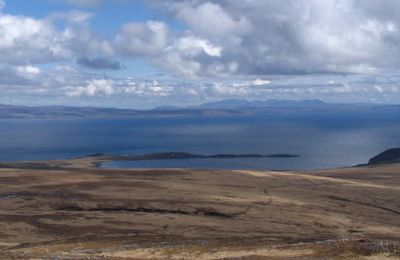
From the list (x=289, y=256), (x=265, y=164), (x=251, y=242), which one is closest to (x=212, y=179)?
(x=251, y=242)

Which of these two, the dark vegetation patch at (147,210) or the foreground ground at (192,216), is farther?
the dark vegetation patch at (147,210)

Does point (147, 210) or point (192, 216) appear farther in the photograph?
point (147, 210)

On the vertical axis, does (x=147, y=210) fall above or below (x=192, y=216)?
above

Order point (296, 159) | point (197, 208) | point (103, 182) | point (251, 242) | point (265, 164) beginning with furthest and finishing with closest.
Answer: point (296, 159) → point (265, 164) → point (103, 182) → point (197, 208) → point (251, 242)

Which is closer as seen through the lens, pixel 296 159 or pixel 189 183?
pixel 189 183

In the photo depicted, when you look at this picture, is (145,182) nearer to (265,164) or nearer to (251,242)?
(251,242)

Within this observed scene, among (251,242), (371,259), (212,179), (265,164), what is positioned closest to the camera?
(371,259)

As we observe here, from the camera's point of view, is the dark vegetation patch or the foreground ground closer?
the foreground ground

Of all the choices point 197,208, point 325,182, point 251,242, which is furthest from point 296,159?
point 251,242
